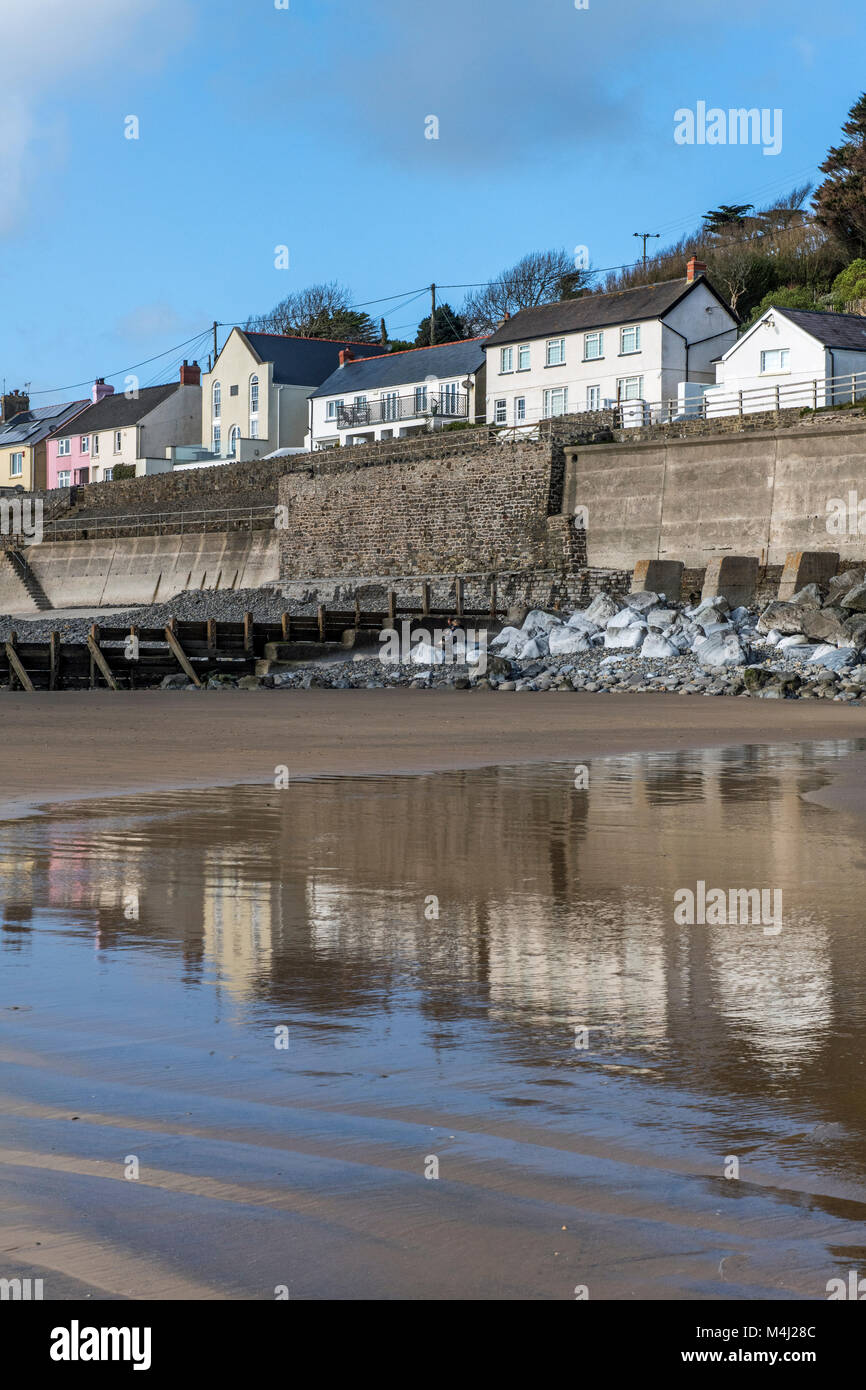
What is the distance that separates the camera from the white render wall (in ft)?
160

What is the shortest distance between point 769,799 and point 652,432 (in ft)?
97.0

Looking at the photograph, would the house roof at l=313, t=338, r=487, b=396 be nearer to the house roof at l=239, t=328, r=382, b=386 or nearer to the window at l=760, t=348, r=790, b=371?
the house roof at l=239, t=328, r=382, b=386

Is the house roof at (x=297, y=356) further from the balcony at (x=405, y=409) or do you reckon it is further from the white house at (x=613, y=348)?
the white house at (x=613, y=348)

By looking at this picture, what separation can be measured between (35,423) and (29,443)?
298 cm

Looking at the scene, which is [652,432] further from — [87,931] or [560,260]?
[560,260]

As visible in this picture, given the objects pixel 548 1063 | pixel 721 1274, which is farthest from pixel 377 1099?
pixel 721 1274

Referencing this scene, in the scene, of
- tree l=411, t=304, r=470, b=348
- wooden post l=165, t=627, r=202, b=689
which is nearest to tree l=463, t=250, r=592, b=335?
tree l=411, t=304, r=470, b=348

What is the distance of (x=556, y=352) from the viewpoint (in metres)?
52.2

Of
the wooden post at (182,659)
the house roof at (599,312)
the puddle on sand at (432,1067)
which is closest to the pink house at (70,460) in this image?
the house roof at (599,312)

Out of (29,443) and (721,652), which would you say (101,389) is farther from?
(721,652)

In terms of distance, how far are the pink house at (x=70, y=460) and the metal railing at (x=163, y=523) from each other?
1351 cm

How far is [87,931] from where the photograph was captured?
6715mm

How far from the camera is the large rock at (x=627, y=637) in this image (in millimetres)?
31484

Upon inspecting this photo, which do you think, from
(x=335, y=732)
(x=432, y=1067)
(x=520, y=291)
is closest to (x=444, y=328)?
(x=520, y=291)
